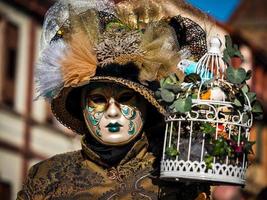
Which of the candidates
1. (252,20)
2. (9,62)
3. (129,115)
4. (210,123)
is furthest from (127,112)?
(252,20)

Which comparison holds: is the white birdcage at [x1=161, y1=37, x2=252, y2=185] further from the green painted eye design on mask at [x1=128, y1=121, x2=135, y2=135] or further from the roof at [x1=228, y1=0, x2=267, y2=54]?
the roof at [x1=228, y1=0, x2=267, y2=54]

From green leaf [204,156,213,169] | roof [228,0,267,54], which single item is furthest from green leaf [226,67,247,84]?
roof [228,0,267,54]

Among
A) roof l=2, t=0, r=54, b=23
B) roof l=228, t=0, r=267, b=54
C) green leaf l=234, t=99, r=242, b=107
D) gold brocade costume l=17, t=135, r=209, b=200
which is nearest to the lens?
green leaf l=234, t=99, r=242, b=107

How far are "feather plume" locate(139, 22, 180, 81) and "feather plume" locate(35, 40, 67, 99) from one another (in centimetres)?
42

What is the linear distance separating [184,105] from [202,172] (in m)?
0.31

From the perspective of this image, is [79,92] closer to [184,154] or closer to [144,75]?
[144,75]

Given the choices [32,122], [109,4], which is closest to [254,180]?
[32,122]

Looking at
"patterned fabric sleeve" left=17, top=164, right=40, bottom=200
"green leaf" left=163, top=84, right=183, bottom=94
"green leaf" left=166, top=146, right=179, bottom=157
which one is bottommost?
"patterned fabric sleeve" left=17, top=164, right=40, bottom=200

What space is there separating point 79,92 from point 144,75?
397mm

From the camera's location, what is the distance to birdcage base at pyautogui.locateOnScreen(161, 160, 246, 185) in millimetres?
5160

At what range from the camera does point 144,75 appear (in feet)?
18.6

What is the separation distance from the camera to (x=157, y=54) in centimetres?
567

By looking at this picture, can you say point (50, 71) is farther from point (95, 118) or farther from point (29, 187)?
point (29, 187)

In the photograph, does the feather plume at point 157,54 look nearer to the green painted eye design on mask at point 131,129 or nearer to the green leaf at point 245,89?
the green painted eye design on mask at point 131,129
